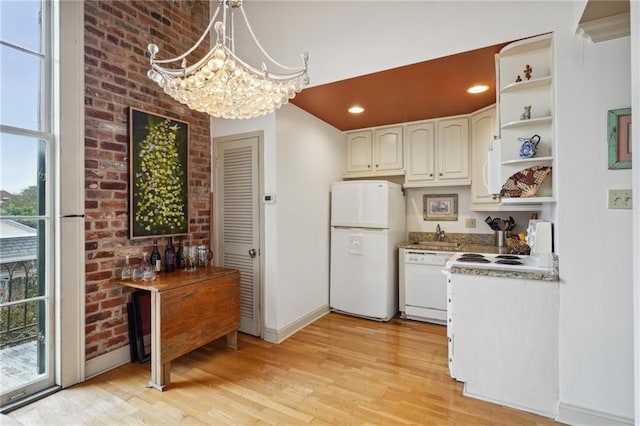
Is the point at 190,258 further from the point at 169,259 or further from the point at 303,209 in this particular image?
the point at 303,209

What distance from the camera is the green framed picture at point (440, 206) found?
155 inches

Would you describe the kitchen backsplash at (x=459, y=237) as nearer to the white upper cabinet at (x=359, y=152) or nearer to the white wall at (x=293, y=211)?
the white upper cabinet at (x=359, y=152)

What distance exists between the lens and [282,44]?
116 inches

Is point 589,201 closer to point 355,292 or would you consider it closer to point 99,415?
point 355,292

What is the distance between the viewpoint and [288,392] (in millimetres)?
2195

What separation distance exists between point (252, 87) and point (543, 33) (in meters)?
1.87

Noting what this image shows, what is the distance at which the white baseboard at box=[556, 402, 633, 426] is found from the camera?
179 cm

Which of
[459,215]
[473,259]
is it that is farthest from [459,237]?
[473,259]

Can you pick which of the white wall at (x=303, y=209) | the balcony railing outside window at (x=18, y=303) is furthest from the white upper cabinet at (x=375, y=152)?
the balcony railing outside window at (x=18, y=303)

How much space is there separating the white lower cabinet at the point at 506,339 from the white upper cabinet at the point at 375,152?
2.03 metres

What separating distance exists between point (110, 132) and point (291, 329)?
238 cm

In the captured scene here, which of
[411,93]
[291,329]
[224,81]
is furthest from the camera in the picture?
[291,329]

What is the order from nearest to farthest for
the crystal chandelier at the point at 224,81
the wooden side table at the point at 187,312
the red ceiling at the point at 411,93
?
the crystal chandelier at the point at 224,81 < the wooden side table at the point at 187,312 < the red ceiling at the point at 411,93

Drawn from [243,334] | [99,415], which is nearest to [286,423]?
[99,415]
